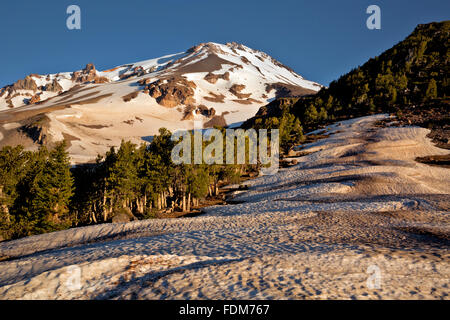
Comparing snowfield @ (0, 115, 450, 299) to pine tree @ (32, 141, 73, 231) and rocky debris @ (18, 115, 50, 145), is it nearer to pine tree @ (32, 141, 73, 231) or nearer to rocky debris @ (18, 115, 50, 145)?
pine tree @ (32, 141, 73, 231)

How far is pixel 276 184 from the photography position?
48.6 meters

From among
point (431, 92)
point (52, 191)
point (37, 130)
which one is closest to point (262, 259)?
point (52, 191)

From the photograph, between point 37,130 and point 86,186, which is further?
point 37,130

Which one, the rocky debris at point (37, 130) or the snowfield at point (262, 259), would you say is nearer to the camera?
the snowfield at point (262, 259)

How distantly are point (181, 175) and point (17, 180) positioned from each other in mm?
23273

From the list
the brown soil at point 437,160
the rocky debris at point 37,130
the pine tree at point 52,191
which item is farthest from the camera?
the rocky debris at point 37,130

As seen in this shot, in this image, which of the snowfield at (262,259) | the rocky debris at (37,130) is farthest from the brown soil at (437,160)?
the rocky debris at (37,130)

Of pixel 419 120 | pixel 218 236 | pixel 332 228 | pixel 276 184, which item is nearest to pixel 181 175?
pixel 276 184

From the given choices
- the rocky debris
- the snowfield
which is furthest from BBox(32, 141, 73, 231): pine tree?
the rocky debris

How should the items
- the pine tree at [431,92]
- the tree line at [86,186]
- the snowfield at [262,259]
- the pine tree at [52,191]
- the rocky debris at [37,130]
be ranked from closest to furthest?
1. the snowfield at [262,259]
2. the tree line at [86,186]
3. the pine tree at [52,191]
4. the pine tree at [431,92]
5. the rocky debris at [37,130]

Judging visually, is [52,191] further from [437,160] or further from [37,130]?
[37,130]

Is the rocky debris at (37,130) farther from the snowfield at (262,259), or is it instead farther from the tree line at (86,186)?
the snowfield at (262,259)
